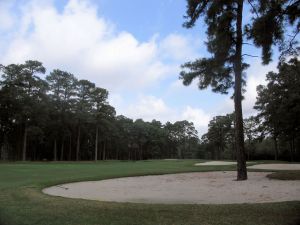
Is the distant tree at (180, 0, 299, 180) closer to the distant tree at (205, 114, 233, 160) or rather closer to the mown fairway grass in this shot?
the mown fairway grass

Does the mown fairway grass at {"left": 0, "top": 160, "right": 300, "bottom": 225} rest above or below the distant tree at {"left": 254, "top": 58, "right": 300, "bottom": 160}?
below

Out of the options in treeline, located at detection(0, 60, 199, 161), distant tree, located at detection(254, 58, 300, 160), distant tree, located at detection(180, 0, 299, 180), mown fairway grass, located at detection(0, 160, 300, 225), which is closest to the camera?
mown fairway grass, located at detection(0, 160, 300, 225)

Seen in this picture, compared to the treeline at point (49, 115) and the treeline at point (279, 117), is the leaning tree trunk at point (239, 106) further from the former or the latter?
the treeline at point (49, 115)

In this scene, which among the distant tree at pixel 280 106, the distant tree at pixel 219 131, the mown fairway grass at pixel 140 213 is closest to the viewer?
the mown fairway grass at pixel 140 213

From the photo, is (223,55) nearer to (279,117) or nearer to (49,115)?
(279,117)

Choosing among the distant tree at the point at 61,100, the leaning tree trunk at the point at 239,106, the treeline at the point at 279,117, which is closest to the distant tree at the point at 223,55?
the leaning tree trunk at the point at 239,106

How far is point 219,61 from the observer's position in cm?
1845

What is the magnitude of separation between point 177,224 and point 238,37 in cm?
1279

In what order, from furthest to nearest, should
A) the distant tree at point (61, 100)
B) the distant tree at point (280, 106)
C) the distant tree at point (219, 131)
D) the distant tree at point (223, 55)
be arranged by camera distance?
the distant tree at point (219, 131)
the distant tree at point (61, 100)
the distant tree at point (280, 106)
the distant tree at point (223, 55)

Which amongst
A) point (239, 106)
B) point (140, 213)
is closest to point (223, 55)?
point (239, 106)

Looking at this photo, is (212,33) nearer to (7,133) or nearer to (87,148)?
(7,133)

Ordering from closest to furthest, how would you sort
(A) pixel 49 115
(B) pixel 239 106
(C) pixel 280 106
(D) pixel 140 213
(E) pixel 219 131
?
(D) pixel 140 213 → (B) pixel 239 106 → (C) pixel 280 106 → (A) pixel 49 115 → (E) pixel 219 131

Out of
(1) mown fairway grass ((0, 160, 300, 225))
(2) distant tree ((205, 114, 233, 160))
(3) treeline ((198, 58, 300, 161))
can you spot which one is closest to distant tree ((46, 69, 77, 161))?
(3) treeline ((198, 58, 300, 161))

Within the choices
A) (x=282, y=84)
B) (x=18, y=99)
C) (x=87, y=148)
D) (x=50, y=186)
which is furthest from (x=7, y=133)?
(x=50, y=186)
